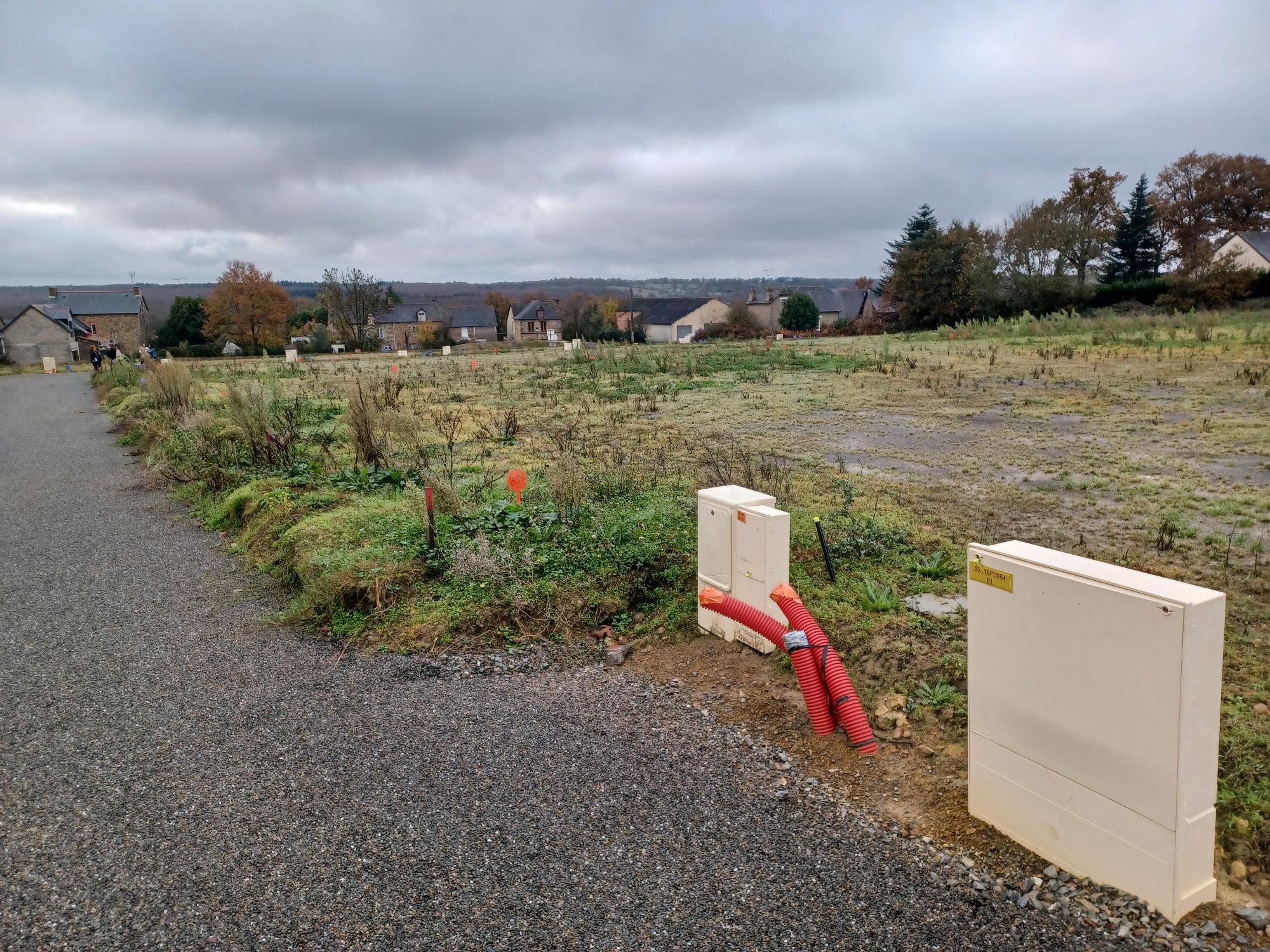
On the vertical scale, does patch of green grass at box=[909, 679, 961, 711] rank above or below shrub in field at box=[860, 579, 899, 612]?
below

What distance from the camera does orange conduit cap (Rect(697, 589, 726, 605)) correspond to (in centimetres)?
442

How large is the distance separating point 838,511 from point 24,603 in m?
6.59

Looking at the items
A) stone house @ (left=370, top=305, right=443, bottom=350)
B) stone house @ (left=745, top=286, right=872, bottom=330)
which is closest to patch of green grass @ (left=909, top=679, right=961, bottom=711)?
stone house @ (left=370, top=305, right=443, bottom=350)

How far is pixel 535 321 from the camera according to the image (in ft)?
361

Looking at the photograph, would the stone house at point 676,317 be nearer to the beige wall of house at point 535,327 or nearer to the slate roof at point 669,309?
the slate roof at point 669,309

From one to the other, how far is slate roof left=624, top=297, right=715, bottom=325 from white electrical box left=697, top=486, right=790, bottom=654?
3540 inches

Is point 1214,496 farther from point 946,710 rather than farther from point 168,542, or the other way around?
point 168,542

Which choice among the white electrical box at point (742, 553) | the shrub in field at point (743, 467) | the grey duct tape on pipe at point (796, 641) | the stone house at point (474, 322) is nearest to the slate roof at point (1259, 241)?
the shrub in field at point (743, 467)

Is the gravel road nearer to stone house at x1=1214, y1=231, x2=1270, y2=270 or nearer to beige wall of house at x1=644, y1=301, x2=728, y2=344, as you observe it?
stone house at x1=1214, y1=231, x2=1270, y2=270

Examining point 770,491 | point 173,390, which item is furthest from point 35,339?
point 770,491

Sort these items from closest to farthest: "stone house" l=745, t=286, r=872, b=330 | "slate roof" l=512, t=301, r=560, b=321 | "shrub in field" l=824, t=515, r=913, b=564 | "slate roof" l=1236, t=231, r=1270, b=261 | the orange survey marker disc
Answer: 1. "shrub in field" l=824, t=515, r=913, b=564
2. the orange survey marker disc
3. "slate roof" l=1236, t=231, r=1270, b=261
4. "stone house" l=745, t=286, r=872, b=330
5. "slate roof" l=512, t=301, r=560, b=321

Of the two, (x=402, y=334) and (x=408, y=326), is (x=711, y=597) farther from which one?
(x=408, y=326)

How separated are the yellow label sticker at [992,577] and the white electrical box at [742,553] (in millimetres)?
1531

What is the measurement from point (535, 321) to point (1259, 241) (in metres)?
78.9
